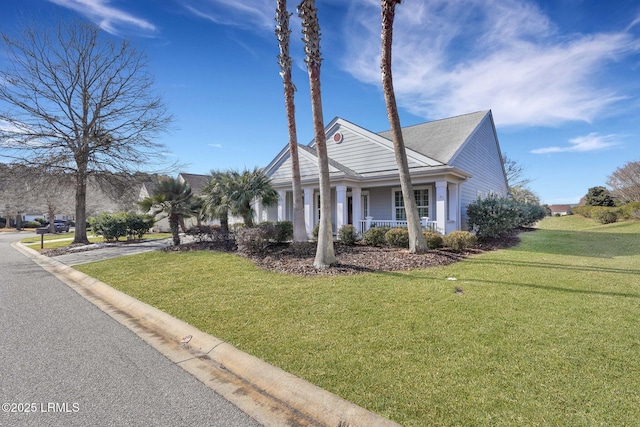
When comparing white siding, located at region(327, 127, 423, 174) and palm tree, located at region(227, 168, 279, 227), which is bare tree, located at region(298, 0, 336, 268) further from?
white siding, located at region(327, 127, 423, 174)

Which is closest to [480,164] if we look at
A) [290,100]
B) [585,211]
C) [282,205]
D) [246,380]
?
[282,205]

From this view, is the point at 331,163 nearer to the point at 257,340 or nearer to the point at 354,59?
the point at 354,59

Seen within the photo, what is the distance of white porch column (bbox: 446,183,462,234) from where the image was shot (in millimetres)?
13164

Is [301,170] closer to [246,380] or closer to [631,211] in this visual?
[246,380]

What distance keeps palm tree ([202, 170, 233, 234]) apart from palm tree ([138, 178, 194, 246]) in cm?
129

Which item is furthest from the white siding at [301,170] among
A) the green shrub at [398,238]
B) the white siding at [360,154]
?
the green shrub at [398,238]

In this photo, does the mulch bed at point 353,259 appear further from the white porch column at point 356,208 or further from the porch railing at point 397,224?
the white porch column at point 356,208

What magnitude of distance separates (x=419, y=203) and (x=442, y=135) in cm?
407

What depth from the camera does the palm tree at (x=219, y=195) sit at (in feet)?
41.1

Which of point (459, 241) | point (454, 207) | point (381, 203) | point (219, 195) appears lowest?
point (459, 241)

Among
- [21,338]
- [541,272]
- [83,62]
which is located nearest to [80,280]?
[21,338]

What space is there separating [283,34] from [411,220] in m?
7.86

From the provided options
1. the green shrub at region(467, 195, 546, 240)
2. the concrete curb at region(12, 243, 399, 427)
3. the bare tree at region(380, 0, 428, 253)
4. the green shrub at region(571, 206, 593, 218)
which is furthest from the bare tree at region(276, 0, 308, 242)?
the green shrub at region(571, 206, 593, 218)

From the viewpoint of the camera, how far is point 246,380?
327 cm
